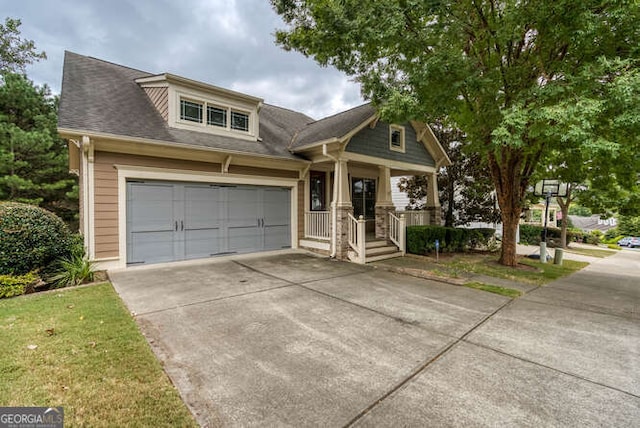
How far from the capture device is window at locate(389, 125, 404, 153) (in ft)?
35.4

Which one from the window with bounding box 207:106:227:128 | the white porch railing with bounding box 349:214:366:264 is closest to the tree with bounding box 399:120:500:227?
the white porch railing with bounding box 349:214:366:264

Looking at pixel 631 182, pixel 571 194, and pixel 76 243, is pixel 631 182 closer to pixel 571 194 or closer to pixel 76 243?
pixel 571 194

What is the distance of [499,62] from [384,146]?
164 inches

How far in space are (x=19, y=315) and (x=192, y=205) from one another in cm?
436

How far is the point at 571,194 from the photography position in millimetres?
15195

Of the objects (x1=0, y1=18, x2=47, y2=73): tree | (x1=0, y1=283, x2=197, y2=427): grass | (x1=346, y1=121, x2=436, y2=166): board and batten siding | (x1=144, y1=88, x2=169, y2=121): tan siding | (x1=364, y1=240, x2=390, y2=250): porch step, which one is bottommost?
(x1=0, y1=283, x2=197, y2=427): grass

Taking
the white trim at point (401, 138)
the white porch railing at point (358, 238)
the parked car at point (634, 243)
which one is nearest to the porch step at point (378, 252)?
the white porch railing at point (358, 238)

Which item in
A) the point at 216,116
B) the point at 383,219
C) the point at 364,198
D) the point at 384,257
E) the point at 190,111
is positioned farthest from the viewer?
the point at 364,198

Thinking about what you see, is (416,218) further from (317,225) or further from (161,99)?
(161,99)

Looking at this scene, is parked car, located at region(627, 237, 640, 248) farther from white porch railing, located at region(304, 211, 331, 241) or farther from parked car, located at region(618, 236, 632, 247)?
white porch railing, located at region(304, 211, 331, 241)

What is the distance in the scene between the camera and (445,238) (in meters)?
11.1

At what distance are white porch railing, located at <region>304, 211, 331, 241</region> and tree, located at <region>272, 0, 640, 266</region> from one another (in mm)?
4096

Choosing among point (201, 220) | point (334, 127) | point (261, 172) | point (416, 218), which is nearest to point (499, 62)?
point (334, 127)

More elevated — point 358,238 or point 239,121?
point 239,121
